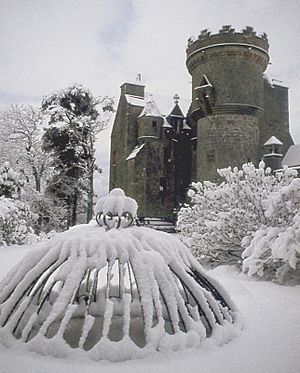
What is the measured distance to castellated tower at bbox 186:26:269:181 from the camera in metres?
Result: 12.2

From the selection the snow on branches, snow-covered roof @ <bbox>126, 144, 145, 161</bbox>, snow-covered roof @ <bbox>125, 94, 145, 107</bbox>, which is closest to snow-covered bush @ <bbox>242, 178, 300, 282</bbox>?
the snow on branches

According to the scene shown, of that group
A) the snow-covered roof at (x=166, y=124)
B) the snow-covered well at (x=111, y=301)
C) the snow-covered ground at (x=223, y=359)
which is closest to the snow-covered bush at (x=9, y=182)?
the snow-covered well at (x=111, y=301)

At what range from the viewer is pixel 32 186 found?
11.4m

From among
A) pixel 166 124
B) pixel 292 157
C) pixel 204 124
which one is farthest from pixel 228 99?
pixel 166 124

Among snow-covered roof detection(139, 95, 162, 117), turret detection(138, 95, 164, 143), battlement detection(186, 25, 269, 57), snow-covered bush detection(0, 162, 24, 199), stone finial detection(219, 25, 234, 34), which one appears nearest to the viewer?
stone finial detection(219, 25, 234, 34)

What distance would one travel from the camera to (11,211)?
7.45m

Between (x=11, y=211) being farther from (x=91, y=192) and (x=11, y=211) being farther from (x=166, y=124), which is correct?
(x=166, y=124)

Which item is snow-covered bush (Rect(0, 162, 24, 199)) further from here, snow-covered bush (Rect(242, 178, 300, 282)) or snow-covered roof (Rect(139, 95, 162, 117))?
snow-covered roof (Rect(139, 95, 162, 117))

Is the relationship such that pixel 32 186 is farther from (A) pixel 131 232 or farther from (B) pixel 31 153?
(A) pixel 131 232

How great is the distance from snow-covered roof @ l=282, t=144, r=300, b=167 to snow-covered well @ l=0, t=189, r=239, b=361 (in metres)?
11.1

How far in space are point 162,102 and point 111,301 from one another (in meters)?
14.9

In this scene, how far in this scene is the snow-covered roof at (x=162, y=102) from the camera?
15812mm

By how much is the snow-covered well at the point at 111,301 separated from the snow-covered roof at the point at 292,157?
11.1 m

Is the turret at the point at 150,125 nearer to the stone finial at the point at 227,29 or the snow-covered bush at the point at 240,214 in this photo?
the stone finial at the point at 227,29
